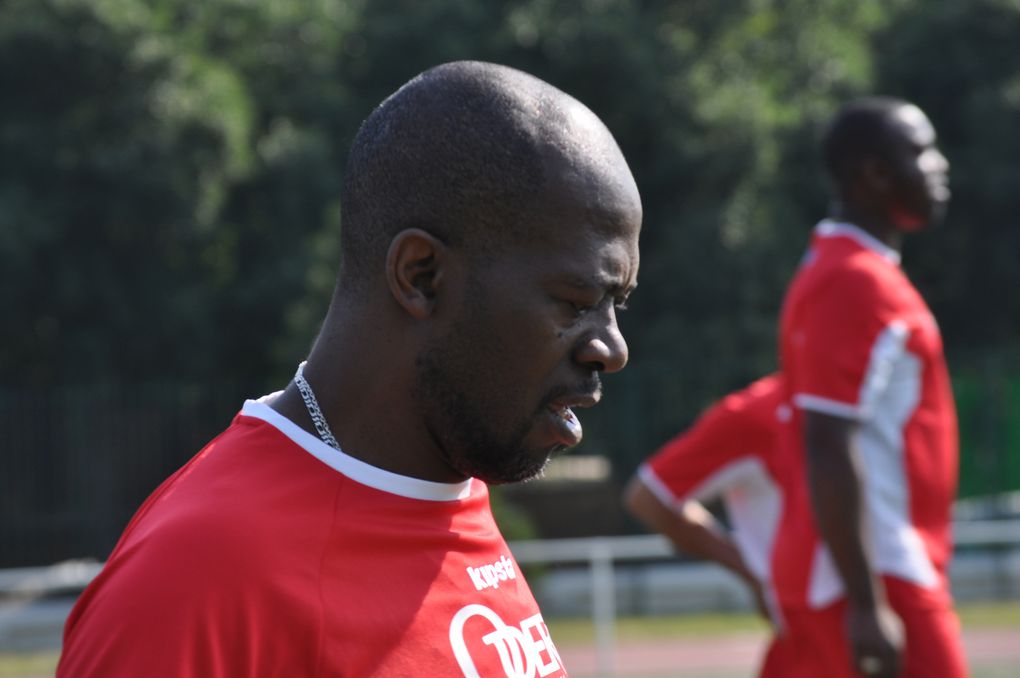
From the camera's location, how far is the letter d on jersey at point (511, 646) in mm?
2145

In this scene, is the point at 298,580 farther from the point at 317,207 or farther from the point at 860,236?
the point at 317,207

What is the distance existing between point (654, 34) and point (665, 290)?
11.3 ft

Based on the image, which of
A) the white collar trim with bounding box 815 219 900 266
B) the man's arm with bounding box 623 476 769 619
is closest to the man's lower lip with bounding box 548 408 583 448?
the white collar trim with bounding box 815 219 900 266

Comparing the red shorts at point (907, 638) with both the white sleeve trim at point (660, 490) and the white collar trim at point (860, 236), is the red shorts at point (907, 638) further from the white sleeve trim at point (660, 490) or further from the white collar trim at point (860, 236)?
the white collar trim at point (860, 236)

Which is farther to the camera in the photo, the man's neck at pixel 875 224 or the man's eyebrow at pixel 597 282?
the man's neck at pixel 875 224

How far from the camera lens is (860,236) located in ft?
15.3

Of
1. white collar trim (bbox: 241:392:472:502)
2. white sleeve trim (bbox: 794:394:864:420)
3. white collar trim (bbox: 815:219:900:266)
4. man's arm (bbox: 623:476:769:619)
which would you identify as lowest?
man's arm (bbox: 623:476:769:619)

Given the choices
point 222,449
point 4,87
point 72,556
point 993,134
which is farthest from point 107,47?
point 222,449

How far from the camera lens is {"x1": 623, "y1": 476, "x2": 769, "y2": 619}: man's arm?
536 cm

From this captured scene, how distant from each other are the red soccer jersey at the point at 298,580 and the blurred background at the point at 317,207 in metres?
13.1

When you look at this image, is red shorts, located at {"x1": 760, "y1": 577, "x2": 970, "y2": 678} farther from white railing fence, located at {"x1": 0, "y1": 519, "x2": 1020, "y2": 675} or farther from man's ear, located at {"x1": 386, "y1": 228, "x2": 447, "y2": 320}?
white railing fence, located at {"x1": 0, "y1": 519, "x2": 1020, "y2": 675}

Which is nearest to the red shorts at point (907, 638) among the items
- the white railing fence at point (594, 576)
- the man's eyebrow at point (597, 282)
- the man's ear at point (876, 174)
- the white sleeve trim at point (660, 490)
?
the white sleeve trim at point (660, 490)

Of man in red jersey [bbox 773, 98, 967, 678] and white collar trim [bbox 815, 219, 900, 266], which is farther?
white collar trim [bbox 815, 219, 900, 266]

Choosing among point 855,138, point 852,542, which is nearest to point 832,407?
point 852,542
